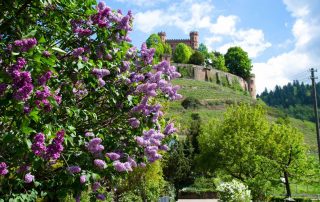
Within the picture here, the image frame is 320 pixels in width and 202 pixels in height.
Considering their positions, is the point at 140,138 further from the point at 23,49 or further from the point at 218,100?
the point at 218,100

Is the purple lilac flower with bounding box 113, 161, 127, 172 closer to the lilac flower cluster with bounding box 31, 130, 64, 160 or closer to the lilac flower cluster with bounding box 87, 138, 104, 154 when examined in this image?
the lilac flower cluster with bounding box 87, 138, 104, 154

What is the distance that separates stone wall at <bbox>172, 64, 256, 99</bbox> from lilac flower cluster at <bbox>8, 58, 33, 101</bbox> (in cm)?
13892

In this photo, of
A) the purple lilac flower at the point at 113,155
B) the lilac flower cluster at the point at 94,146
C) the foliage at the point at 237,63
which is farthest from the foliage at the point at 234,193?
Answer: the foliage at the point at 237,63

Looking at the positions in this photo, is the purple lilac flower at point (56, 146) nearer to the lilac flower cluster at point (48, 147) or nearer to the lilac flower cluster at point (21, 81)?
the lilac flower cluster at point (48, 147)

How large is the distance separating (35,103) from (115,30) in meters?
2.40

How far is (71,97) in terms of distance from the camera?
21.1 feet

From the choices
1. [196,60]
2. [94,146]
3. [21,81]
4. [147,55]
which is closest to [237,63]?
[196,60]

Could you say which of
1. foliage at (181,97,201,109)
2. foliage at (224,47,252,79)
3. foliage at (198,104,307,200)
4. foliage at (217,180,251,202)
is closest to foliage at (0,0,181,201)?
foliage at (217,180,251,202)

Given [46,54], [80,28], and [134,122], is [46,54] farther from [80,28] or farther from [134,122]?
[134,122]

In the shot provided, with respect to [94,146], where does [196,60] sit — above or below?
above

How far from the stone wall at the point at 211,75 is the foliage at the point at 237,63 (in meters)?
6.69

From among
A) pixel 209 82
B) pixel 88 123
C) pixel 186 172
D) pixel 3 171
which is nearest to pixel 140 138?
pixel 88 123

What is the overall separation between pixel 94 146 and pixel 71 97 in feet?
3.05

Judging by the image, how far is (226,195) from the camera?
2225cm
